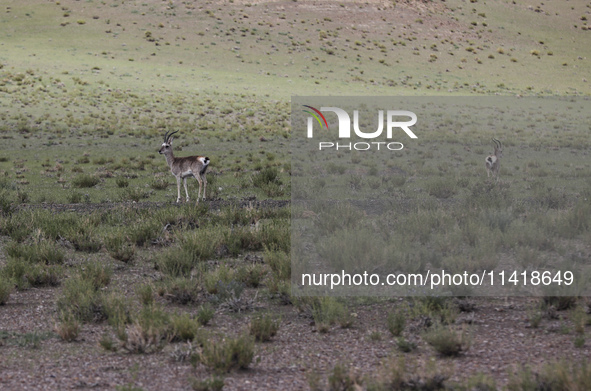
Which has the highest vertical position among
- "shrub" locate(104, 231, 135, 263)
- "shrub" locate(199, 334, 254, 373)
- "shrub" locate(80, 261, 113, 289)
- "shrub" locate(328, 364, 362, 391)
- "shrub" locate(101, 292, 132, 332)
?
"shrub" locate(328, 364, 362, 391)

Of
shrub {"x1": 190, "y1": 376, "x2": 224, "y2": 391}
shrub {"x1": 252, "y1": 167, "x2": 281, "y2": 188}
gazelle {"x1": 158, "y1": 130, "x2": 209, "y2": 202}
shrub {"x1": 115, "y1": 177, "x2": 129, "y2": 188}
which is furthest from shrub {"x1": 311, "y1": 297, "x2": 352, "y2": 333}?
shrub {"x1": 115, "y1": 177, "x2": 129, "y2": 188}

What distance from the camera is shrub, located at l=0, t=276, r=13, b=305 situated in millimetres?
9680

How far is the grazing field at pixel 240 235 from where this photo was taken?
721 cm

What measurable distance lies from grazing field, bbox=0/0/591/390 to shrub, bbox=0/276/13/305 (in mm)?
97

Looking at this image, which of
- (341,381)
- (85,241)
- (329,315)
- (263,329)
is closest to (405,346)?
(329,315)

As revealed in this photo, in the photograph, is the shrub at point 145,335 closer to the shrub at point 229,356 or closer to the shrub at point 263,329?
the shrub at point 229,356

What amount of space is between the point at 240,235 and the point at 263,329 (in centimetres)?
550

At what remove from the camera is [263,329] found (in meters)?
8.12

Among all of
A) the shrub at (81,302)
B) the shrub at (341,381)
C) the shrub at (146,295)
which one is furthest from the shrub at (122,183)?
the shrub at (341,381)

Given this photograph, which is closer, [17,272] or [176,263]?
[17,272]

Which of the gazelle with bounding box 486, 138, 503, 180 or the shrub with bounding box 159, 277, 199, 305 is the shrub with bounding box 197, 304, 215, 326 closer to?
the shrub with bounding box 159, 277, 199, 305

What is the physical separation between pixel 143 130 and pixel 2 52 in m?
28.5

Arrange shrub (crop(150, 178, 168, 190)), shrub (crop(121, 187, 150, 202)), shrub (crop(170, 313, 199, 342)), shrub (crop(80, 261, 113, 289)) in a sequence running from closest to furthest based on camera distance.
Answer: shrub (crop(170, 313, 199, 342))
shrub (crop(80, 261, 113, 289))
shrub (crop(121, 187, 150, 202))
shrub (crop(150, 178, 168, 190))

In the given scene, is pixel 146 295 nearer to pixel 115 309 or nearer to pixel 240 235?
pixel 115 309
